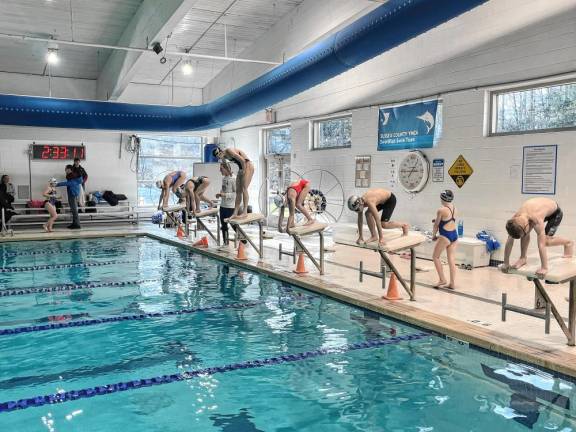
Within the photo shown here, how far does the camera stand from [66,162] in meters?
15.8

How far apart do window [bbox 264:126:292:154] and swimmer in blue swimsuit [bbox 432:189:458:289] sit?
797cm

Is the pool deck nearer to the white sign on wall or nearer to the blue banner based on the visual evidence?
the white sign on wall

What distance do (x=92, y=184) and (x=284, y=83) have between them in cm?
950

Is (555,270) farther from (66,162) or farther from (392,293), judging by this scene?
(66,162)

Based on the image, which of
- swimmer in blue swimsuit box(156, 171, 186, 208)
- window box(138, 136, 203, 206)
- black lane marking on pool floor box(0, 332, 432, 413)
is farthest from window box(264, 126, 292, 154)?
black lane marking on pool floor box(0, 332, 432, 413)

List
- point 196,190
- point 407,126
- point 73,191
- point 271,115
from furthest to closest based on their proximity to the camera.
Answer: point 271,115 → point 73,191 → point 196,190 → point 407,126

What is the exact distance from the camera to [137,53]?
36.5 feet

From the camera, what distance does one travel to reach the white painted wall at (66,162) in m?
15.1

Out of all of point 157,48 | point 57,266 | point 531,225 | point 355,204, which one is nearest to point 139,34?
point 157,48

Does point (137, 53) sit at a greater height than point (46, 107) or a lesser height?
greater

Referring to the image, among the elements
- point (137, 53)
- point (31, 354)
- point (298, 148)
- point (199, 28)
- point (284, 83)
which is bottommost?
point (31, 354)

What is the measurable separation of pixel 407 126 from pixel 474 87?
1.58 metres

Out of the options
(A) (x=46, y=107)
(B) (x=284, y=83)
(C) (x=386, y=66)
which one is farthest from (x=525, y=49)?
(A) (x=46, y=107)

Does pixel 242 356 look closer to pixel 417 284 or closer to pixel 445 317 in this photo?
pixel 445 317
